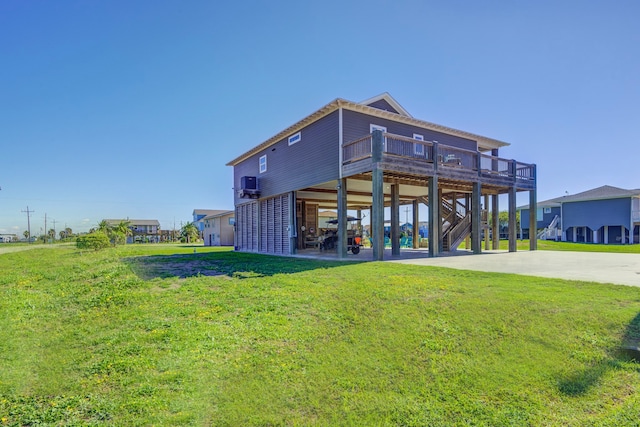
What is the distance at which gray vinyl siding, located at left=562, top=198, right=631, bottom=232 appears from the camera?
30.2m

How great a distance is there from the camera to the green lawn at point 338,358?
3.00 m

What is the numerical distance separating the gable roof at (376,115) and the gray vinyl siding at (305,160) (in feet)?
0.88

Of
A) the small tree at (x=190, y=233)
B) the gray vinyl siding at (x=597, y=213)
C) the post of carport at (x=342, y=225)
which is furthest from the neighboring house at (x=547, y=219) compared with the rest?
the small tree at (x=190, y=233)

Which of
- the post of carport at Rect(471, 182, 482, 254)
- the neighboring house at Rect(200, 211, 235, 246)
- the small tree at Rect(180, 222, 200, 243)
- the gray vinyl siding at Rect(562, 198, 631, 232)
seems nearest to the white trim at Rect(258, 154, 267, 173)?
the post of carport at Rect(471, 182, 482, 254)

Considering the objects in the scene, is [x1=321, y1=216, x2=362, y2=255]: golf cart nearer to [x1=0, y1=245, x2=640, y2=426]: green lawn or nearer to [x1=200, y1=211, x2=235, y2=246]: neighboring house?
[x1=0, y1=245, x2=640, y2=426]: green lawn

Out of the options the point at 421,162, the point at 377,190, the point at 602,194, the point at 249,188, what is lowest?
the point at 377,190

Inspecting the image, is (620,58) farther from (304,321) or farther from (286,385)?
(286,385)

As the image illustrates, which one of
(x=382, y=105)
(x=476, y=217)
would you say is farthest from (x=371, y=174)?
(x=476, y=217)

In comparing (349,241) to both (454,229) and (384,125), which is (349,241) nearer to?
(454,229)

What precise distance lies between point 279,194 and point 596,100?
15150 millimetres

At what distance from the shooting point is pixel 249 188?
19578 millimetres

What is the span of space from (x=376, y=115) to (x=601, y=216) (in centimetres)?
3145

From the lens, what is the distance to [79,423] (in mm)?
2879

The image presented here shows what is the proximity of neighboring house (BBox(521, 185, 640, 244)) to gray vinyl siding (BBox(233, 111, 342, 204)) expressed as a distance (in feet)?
105
